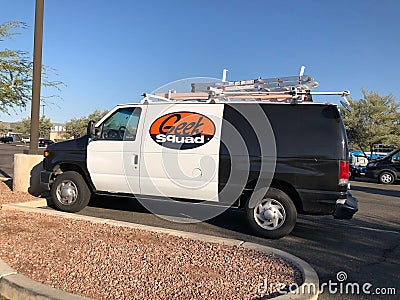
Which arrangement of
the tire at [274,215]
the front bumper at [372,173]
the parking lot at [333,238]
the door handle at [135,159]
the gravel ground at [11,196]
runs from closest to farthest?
the parking lot at [333,238] < the tire at [274,215] < the door handle at [135,159] < the gravel ground at [11,196] < the front bumper at [372,173]

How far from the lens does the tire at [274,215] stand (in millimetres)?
5973

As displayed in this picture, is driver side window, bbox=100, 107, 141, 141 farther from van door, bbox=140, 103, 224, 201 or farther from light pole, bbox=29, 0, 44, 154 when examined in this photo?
light pole, bbox=29, 0, 44, 154

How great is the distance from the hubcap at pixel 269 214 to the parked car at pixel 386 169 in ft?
48.2

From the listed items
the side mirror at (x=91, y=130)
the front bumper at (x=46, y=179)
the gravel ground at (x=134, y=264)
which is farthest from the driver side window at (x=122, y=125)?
the gravel ground at (x=134, y=264)


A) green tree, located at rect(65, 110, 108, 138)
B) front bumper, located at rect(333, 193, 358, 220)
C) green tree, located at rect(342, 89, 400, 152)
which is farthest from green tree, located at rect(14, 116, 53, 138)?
front bumper, located at rect(333, 193, 358, 220)

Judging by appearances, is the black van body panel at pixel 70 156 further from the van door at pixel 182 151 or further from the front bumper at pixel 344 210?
the front bumper at pixel 344 210

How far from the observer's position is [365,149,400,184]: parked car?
18.5 metres

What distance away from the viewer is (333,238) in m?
6.34

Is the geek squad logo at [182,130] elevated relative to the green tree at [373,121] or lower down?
lower down

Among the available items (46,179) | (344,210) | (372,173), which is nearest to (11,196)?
(46,179)

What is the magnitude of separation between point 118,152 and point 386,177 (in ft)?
51.5

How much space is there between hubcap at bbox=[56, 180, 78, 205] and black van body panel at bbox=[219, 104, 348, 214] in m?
3.01

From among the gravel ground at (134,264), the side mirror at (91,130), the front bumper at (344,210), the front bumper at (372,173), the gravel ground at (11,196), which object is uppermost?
the side mirror at (91,130)

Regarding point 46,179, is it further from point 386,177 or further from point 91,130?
point 386,177
